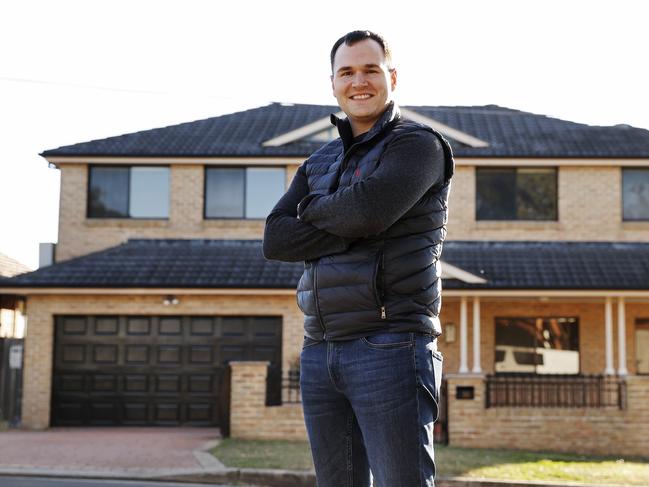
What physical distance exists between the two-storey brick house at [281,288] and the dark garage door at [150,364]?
3 centimetres

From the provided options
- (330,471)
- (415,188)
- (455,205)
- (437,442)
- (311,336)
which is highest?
(455,205)

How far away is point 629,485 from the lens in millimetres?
11484

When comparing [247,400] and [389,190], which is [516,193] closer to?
[247,400]

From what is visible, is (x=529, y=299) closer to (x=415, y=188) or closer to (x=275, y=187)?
(x=275, y=187)

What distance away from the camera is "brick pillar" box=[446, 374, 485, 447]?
16469 millimetres

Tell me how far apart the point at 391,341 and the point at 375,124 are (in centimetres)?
74

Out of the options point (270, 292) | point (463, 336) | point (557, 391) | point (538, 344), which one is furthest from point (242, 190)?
point (557, 391)

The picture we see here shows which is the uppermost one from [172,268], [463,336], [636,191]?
[636,191]

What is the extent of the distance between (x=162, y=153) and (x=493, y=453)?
11.6m

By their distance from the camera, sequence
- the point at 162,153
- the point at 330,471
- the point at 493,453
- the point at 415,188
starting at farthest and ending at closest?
the point at 162,153
the point at 493,453
the point at 330,471
the point at 415,188

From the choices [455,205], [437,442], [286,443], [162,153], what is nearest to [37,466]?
[286,443]

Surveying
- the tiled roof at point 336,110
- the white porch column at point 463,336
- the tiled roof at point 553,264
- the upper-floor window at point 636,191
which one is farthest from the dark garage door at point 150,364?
the upper-floor window at point 636,191

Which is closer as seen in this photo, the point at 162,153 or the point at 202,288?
the point at 202,288

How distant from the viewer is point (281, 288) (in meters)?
19.8
